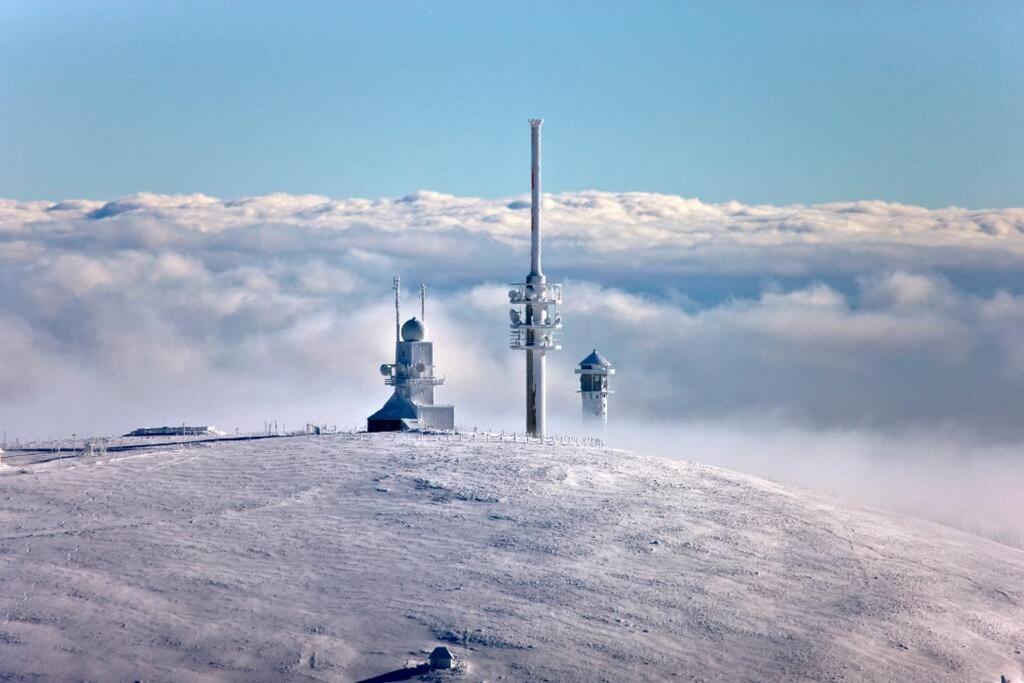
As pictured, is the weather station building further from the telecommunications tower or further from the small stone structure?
the small stone structure

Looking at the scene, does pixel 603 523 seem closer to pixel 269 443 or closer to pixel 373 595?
pixel 373 595

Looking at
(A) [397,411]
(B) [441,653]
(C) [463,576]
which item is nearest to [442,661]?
(B) [441,653]

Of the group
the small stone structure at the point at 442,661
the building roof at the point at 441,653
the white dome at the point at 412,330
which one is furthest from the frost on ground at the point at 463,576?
the white dome at the point at 412,330

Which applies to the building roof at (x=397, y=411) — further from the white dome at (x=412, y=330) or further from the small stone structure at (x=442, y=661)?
the small stone structure at (x=442, y=661)

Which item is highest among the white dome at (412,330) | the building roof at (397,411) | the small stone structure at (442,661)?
the white dome at (412,330)

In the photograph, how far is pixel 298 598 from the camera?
7450cm

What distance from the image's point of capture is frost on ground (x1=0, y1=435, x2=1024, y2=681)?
69.9m

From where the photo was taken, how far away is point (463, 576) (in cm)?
7850

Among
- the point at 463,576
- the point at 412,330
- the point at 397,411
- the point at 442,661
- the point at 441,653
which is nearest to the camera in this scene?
the point at 442,661

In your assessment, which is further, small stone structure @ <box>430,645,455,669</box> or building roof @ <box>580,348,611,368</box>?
building roof @ <box>580,348,611,368</box>

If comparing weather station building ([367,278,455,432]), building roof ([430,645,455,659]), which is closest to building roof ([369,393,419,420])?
weather station building ([367,278,455,432])

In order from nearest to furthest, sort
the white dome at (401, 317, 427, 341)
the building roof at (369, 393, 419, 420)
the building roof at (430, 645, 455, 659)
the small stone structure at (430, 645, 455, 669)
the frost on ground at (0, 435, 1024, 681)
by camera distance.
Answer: the small stone structure at (430, 645, 455, 669) < the building roof at (430, 645, 455, 659) < the frost on ground at (0, 435, 1024, 681) < the building roof at (369, 393, 419, 420) < the white dome at (401, 317, 427, 341)

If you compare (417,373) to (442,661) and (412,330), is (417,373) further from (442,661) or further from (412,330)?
(442,661)

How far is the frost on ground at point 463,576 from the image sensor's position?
69.9 metres
